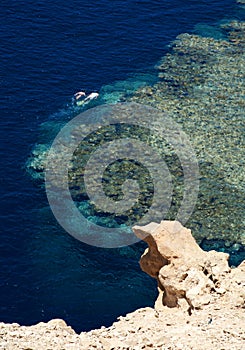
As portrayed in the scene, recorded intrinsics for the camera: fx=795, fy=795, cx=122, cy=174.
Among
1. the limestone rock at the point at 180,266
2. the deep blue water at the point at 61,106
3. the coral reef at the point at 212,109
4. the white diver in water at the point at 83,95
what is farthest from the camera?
the white diver in water at the point at 83,95

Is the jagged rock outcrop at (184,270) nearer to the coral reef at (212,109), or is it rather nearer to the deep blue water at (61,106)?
the deep blue water at (61,106)

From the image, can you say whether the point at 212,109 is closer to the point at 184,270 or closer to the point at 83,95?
the point at 83,95

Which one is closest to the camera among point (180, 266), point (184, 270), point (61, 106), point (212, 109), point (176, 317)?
point (176, 317)

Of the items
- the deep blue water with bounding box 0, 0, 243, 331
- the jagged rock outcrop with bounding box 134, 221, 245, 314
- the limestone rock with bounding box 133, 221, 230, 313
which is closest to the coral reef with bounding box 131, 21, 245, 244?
the deep blue water with bounding box 0, 0, 243, 331

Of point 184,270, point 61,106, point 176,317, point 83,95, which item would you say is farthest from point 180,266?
point 83,95

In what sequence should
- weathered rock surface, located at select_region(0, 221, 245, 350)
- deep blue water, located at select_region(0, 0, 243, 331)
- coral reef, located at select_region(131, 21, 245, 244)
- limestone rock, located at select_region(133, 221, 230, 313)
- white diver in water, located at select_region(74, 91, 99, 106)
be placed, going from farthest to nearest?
white diver in water, located at select_region(74, 91, 99, 106)
coral reef, located at select_region(131, 21, 245, 244)
deep blue water, located at select_region(0, 0, 243, 331)
limestone rock, located at select_region(133, 221, 230, 313)
weathered rock surface, located at select_region(0, 221, 245, 350)

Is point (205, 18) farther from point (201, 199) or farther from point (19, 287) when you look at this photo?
point (19, 287)

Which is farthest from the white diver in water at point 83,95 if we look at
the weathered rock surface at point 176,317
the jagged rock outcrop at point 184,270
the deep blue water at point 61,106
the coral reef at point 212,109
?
the weathered rock surface at point 176,317

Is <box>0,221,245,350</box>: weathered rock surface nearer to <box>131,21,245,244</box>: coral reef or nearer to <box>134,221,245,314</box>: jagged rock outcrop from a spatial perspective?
<box>134,221,245,314</box>: jagged rock outcrop
